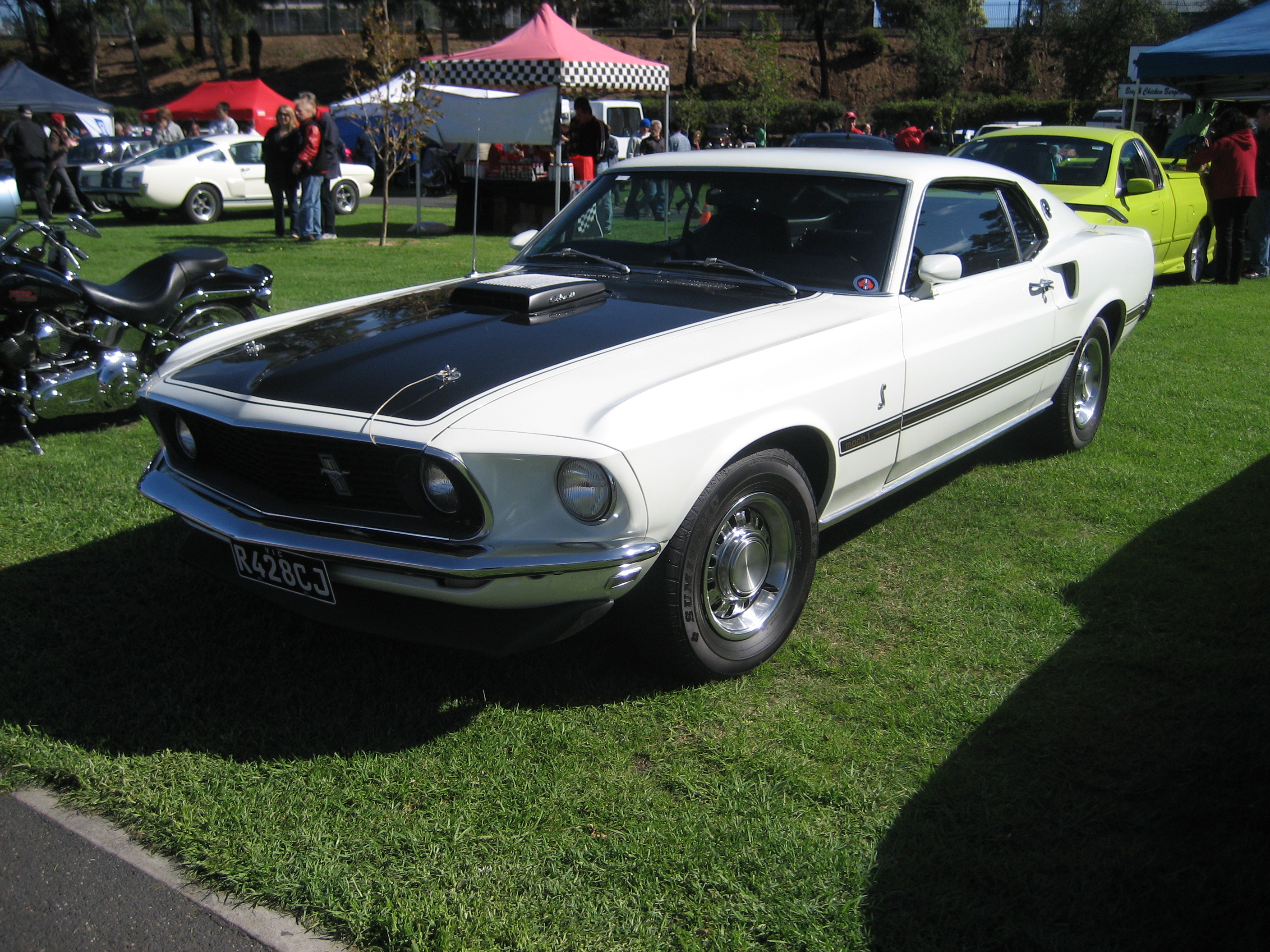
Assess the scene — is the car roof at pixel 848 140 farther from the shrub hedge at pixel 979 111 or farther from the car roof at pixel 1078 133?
the shrub hedge at pixel 979 111

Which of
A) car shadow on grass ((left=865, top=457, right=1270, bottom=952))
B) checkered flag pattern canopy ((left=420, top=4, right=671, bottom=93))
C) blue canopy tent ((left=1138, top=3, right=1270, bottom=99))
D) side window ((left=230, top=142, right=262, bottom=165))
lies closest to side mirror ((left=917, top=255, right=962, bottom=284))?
car shadow on grass ((left=865, top=457, right=1270, bottom=952))

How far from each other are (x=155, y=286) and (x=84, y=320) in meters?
0.46

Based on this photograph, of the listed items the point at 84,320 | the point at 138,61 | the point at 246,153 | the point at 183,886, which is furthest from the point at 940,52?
the point at 183,886

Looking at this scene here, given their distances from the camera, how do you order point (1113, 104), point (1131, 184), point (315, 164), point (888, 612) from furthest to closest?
point (1113, 104), point (315, 164), point (1131, 184), point (888, 612)

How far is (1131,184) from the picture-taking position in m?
8.70

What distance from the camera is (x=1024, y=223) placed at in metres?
4.75

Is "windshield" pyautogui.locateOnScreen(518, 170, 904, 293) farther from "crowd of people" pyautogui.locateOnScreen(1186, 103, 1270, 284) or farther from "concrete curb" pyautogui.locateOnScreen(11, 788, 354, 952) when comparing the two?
"crowd of people" pyautogui.locateOnScreen(1186, 103, 1270, 284)

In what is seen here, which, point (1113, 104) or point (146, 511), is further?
point (1113, 104)

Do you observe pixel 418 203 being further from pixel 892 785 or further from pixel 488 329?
pixel 892 785

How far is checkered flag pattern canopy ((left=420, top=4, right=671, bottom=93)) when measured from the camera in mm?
16203

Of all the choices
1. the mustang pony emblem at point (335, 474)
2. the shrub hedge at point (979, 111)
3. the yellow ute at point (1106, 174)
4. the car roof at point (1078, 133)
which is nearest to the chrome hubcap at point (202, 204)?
the yellow ute at point (1106, 174)

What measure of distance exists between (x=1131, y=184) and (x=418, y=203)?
9.99 metres

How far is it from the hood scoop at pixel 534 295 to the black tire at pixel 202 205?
14.9 m

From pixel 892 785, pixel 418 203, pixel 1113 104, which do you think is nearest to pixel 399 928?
pixel 892 785
